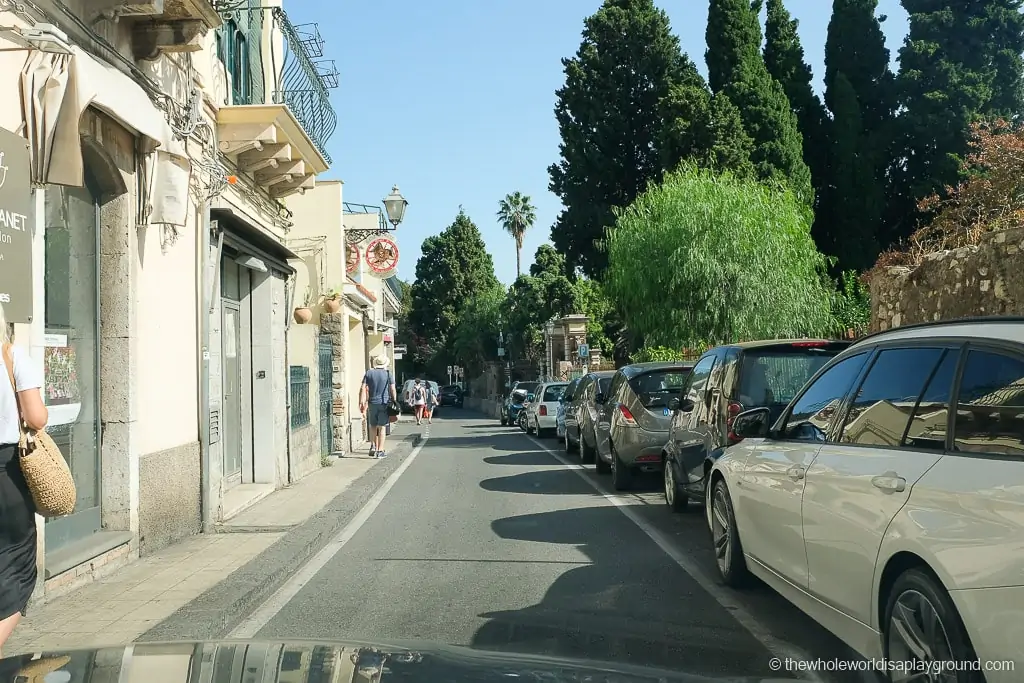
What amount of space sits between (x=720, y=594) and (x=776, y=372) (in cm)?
281

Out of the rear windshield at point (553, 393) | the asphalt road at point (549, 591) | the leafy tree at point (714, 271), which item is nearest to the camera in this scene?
the asphalt road at point (549, 591)

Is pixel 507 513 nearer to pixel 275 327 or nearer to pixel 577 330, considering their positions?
pixel 275 327

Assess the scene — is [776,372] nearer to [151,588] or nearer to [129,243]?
[151,588]

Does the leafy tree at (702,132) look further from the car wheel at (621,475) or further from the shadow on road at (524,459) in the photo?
the car wheel at (621,475)

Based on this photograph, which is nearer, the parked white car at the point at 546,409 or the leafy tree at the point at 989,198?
the leafy tree at the point at 989,198

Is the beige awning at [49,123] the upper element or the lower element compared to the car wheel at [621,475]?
upper

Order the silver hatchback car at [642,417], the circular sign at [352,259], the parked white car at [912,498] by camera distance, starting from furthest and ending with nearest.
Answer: the circular sign at [352,259]
the silver hatchback car at [642,417]
the parked white car at [912,498]

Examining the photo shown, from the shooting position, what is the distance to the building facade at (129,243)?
6.41 metres

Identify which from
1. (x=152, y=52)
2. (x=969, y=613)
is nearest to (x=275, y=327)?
(x=152, y=52)

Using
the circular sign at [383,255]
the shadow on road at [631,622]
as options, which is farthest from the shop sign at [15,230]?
the circular sign at [383,255]

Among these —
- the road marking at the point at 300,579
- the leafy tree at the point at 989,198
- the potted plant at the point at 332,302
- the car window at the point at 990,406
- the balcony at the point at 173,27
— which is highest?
the balcony at the point at 173,27

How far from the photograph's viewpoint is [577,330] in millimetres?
47750

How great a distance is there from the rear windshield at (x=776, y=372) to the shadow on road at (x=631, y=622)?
1.70 m

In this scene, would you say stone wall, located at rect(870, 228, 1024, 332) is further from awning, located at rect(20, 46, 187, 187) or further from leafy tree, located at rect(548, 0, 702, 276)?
leafy tree, located at rect(548, 0, 702, 276)
